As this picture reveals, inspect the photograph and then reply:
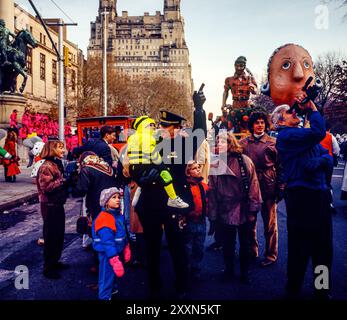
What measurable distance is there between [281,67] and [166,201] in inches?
124

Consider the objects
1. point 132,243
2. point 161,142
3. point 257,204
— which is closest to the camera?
point 161,142

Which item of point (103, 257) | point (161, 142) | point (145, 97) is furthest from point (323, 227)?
point (145, 97)

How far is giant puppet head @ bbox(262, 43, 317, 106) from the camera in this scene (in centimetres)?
598

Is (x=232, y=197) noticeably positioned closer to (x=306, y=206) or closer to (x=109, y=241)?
(x=306, y=206)

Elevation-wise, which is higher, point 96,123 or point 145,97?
point 145,97

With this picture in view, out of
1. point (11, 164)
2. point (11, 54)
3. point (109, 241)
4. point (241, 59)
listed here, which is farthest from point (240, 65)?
point (11, 54)

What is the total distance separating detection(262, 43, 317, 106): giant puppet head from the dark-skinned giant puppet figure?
4.33 ft

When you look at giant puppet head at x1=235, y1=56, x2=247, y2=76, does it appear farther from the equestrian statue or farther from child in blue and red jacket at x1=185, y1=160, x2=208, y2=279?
the equestrian statue

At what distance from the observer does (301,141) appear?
157 inches

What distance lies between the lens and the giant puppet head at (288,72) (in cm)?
598

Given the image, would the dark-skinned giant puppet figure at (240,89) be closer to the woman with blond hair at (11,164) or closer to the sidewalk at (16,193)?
the sidewalk at (16,193)

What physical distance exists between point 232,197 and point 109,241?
1.62 m

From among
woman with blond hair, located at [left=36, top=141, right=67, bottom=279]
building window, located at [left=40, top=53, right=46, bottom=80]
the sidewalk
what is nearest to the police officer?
woman with blond hair, located at [left=36, top=141, right=67, bottom=279]
